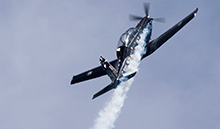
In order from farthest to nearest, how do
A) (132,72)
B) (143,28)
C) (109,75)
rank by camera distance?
(143,28) → (109,75) → (132,72)

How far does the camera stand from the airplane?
3961cm

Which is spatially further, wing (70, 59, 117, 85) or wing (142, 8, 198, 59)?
wing (70, 59, 117, 85)

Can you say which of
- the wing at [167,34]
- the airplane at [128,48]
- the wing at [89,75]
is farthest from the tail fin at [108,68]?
the wing at [167,34]

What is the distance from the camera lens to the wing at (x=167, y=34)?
42062 mm

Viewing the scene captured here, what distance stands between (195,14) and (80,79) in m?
16.6

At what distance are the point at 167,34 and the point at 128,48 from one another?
518cm

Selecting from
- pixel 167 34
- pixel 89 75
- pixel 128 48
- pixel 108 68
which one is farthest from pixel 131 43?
pixel 89 75

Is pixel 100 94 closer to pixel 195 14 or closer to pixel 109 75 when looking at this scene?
pixel 109 75

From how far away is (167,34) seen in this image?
139 feet

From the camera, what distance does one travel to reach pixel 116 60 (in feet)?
140

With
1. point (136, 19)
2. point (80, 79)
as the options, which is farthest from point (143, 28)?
point (80, 79)

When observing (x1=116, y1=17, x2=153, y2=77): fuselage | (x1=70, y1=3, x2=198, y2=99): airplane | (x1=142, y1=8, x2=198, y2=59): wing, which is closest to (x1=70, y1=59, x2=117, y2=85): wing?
(x1=70, y1=3, x2=198, y2=99): airplane

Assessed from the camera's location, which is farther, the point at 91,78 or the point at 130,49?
the point at 91,78

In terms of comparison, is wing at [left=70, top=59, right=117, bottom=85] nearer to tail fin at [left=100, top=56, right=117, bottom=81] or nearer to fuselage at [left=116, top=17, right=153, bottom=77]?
tail fin at [left=100, top=56, right=117, bottom=81]
